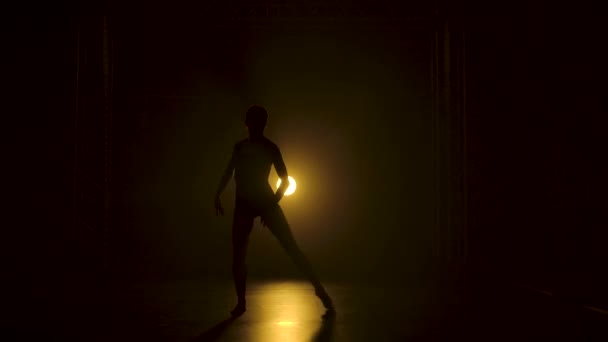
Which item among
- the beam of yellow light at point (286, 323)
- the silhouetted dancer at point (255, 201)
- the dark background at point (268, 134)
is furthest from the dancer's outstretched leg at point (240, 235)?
the dark background at point (268, 134)

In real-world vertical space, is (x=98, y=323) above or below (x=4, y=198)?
below

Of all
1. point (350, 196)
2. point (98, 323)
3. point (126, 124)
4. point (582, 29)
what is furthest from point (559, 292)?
point (126, 124)

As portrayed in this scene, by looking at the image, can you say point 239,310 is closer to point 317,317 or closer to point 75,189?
point 317,317

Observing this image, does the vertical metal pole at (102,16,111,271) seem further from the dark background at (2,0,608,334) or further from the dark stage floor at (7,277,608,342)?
the dark stage floor at (7,277,608,342)

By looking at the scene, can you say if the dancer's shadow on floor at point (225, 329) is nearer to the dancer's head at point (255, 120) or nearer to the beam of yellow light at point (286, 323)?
the beam of yellow light at point (286, 323)

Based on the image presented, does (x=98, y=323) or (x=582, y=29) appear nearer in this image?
(x=98, y=323)

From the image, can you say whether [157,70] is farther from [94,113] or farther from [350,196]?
[350,196]

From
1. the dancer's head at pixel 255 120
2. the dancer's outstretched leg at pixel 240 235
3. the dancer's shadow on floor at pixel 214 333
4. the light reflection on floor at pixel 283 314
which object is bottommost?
the light reflection on floor at pixel 283 314

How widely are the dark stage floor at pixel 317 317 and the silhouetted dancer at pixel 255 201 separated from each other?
37cm

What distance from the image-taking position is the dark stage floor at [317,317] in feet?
12.2

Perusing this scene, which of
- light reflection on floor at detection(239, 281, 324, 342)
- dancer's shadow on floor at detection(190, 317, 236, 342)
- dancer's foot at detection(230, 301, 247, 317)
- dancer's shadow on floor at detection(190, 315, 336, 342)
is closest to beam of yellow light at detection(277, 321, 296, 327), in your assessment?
light reflection on floor at detection(239, 281, 324, 342)

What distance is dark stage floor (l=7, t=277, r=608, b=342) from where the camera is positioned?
3.73m

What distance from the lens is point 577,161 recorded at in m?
5.28

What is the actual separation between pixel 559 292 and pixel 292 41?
230 inches
